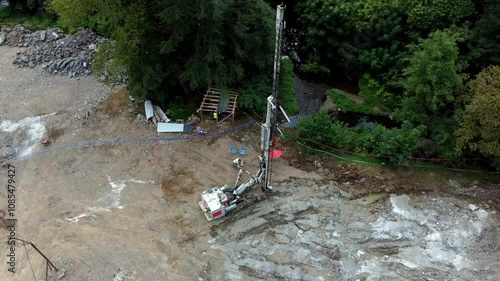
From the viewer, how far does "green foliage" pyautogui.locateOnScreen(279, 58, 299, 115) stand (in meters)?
23.4

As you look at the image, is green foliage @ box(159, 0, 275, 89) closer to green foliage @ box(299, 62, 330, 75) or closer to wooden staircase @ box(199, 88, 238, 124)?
wooden staircase @ box(199, 88, 238, 124)

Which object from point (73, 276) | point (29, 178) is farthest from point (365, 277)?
point (29, 178)

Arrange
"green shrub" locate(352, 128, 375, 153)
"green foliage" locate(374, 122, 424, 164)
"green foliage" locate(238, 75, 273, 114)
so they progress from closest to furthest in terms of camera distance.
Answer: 1. "green foliage" locate(374, 122, 424, 164)
2. "green shrub" locate(352, 128, 375, 153)
3. "green foliage" locate(238, 75, 273, 114)

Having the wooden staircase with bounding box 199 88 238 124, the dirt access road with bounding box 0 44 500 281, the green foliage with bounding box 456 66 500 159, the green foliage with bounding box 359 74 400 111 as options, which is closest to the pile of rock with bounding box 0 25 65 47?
the dirt access road with bounding box 0 44 500 281

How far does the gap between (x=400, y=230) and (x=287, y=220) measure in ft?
15.3

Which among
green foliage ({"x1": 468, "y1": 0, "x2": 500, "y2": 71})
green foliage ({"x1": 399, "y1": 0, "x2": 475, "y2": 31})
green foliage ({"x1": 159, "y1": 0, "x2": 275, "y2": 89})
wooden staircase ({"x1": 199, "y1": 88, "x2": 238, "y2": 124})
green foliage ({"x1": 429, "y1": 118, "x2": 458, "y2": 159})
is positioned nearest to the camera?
green foliage ({"x1": 159, "y1": 0, "x2": 275, "y2": 89})

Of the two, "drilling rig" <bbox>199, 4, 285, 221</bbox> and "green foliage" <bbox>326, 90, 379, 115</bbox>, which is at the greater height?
"green foliage" <bbox>326, 90, 379, 115</bbox>

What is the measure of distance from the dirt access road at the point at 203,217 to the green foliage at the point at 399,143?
0.97 m

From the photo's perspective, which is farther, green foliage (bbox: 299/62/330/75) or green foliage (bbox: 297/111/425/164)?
green foliage (bbox: 299/62/330/75)

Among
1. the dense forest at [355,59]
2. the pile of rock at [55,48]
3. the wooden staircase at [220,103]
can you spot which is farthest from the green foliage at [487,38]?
the pile of rock at [55,48]

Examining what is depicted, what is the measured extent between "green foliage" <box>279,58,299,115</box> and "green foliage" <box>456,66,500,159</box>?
27.4 ft

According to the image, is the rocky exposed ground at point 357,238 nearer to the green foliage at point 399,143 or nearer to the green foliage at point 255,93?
the green foliage at point 399,143

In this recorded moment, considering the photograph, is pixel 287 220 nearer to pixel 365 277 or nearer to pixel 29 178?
pixel 365 277

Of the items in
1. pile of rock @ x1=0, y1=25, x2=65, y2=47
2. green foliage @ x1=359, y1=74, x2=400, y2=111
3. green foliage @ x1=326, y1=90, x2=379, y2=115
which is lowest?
green foliage @ x1=326, y1=90, x2=379, y2=115
